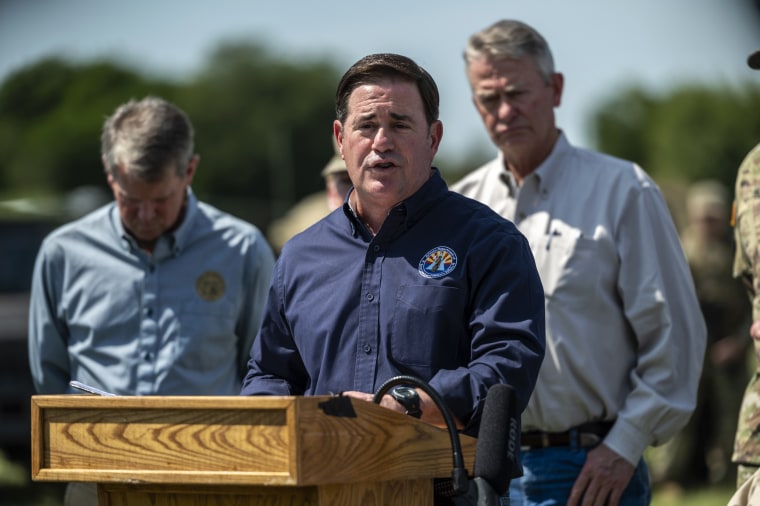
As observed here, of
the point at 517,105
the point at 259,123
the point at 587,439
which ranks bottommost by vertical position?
the point at 587,439

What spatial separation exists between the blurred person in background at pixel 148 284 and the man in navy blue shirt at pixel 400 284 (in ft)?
5.63

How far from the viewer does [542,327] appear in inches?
150

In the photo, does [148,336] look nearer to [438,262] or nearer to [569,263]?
[569,263]

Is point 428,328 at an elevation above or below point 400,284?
below

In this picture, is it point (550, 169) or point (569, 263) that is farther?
point (550, 169)

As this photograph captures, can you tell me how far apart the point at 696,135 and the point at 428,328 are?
5284 centimetres

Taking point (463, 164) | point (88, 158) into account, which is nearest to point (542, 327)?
point (88, 158)

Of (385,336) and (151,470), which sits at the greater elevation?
(385,336)

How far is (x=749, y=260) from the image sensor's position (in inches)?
193

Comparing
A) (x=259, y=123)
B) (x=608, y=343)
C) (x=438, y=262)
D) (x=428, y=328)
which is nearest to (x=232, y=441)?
(x=428, y=328)

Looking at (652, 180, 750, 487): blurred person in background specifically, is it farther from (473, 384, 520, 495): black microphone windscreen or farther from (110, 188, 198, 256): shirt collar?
(473, 384, 520, 495): black microphone windscreen

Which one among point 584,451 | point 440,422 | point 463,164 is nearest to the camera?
point 440,422

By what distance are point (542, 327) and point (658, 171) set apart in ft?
176

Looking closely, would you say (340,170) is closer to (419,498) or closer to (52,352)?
(52,352)
